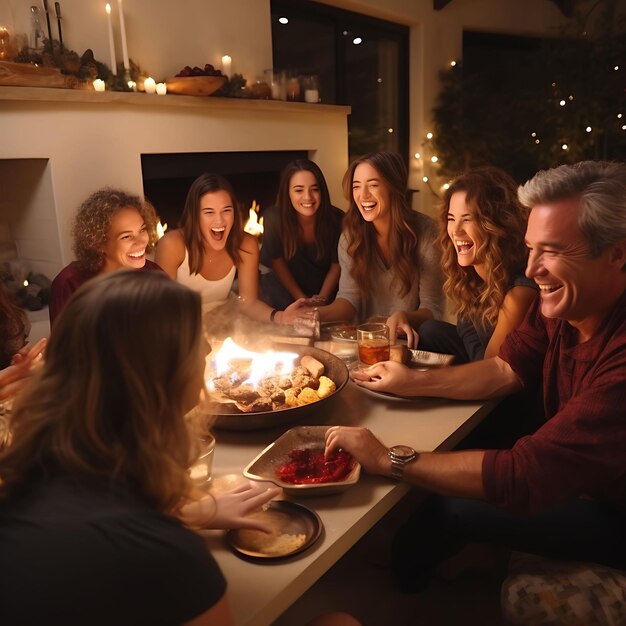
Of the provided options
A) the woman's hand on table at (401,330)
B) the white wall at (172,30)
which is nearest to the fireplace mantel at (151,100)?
the white wall at (172,30)

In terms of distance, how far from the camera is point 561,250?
1.35 m

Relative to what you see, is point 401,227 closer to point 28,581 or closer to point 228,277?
point 228,277

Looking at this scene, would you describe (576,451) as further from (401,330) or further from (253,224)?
(253,224)

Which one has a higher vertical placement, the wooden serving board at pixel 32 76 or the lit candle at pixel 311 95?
the lit candle at pixel 311 95

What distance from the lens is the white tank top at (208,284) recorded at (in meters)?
3.02

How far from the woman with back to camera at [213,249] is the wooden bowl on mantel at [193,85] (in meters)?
0.71

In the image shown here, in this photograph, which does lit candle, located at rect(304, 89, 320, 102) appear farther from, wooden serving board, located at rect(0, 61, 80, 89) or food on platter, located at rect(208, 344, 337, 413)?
food on platter, located at rect(208, 344, 337, 413)

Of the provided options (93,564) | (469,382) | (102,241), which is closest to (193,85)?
(102,241)

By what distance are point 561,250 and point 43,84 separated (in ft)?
8.03

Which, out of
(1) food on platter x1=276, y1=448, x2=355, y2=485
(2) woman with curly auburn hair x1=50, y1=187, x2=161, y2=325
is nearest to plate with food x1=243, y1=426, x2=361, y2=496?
(1) food on platter x1=276, y1=448, x2=355, y2=485

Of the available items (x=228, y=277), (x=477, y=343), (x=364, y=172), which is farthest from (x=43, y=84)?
(x=477, y=343)

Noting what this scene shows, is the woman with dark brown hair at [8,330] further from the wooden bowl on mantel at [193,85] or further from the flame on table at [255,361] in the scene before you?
the wooden bowl on mantel at [193,85]

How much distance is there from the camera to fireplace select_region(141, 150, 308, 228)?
3.54 m

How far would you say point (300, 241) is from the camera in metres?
3.50
